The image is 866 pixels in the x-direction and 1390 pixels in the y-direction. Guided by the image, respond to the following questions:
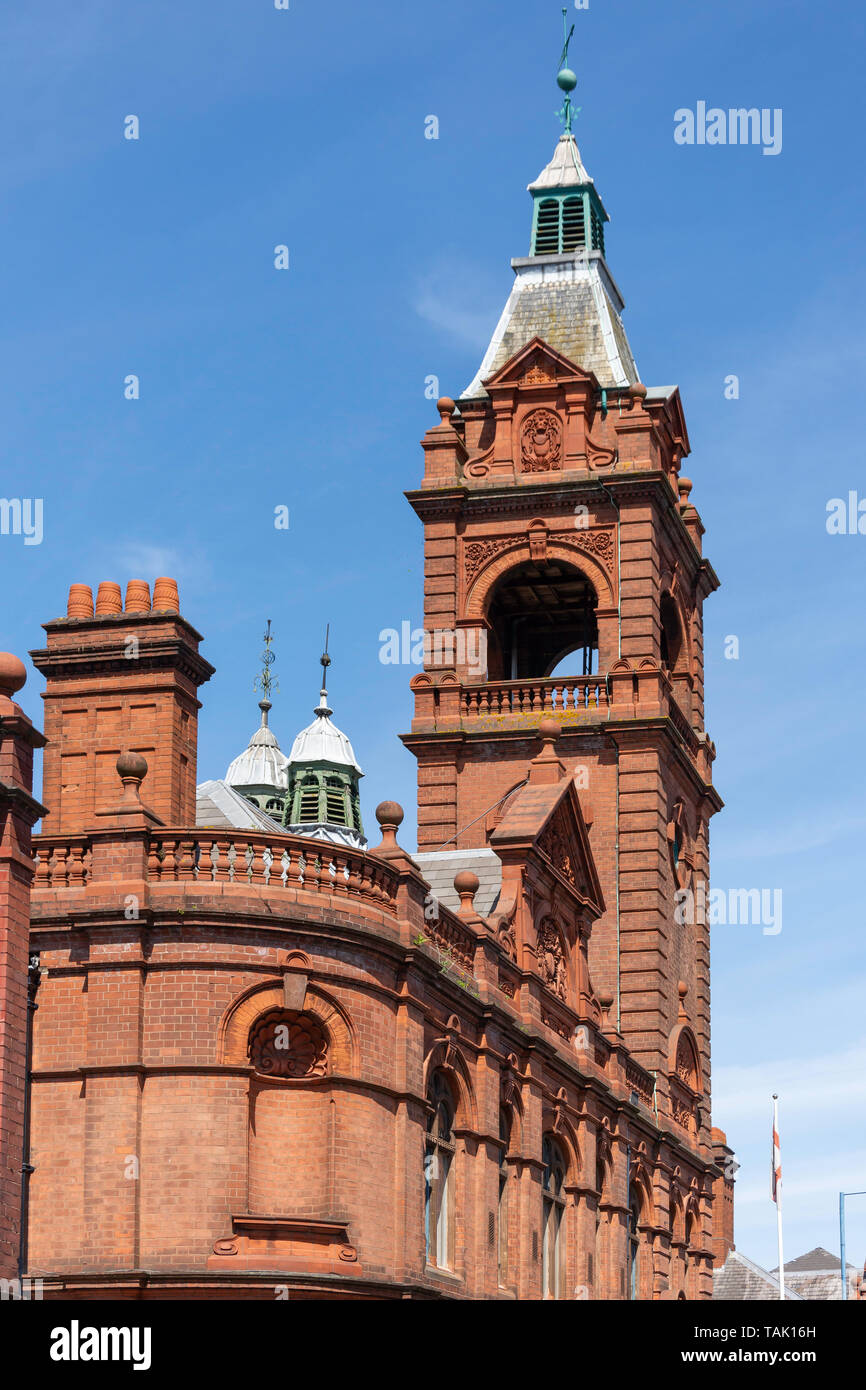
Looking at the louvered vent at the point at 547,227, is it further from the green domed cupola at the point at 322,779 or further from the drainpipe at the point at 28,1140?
the drainpipe at the point at 28,1140

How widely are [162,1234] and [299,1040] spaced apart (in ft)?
11.3

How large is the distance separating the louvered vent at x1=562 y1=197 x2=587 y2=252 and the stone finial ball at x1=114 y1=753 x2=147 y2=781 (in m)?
31.7

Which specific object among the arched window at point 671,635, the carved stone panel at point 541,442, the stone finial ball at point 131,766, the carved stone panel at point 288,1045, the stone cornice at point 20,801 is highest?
the carved stone panel at point 541,442

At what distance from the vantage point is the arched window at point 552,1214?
43469mm

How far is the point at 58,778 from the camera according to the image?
41.0 m

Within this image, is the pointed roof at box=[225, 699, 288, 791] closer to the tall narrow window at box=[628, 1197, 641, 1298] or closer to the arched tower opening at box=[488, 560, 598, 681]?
the arched tower opening at box=[488, 560, 598, 681]

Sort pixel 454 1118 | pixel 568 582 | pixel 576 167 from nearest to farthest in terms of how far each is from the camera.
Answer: pixel 454 1118
pixel 568 582
pixel 576 167

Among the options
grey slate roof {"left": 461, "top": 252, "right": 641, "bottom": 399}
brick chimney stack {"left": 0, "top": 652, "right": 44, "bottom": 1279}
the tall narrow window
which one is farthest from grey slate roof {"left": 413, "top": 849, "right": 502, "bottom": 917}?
grey slate roof {"left": 461, "top": 252, "right": 641, "bottom": 399}

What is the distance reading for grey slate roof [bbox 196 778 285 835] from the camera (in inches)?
1741

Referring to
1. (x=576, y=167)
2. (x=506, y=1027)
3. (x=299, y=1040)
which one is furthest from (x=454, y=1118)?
(x=576, y=167)

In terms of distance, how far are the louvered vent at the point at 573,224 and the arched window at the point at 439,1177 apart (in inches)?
1194

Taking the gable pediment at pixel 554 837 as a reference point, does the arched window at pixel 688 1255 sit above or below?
below

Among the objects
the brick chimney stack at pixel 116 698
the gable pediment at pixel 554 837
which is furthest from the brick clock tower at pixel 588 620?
the brick chimney stack at pixel 116 698
